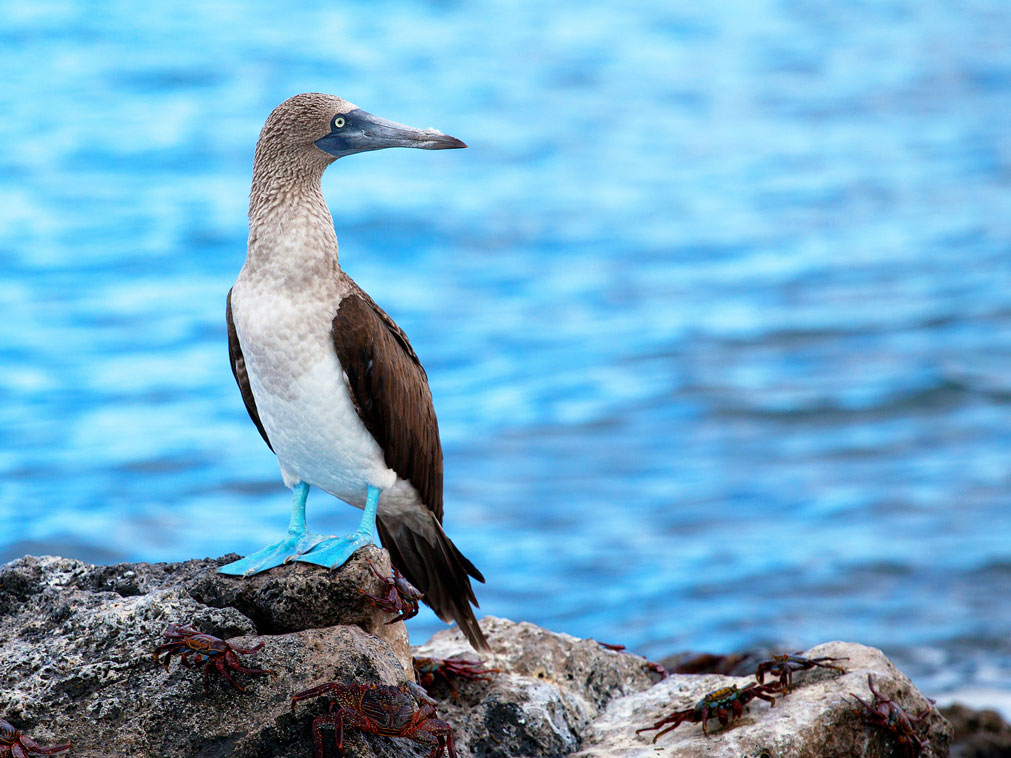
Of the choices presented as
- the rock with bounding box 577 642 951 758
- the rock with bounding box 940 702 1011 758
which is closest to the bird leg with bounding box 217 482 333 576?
the rock with bounding box 577 642 951 758

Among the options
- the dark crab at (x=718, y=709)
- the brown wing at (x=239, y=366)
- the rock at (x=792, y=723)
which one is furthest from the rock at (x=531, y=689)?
the brown wing at (x=239, y=366)

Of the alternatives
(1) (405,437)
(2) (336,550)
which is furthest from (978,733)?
(2) (336,550)

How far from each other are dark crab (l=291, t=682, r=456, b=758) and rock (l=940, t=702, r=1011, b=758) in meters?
4.74

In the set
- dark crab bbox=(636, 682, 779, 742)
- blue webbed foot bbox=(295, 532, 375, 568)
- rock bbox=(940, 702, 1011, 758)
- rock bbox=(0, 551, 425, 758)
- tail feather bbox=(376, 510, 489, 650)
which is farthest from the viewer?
rock bbox=(940, 702, 1011, 758)

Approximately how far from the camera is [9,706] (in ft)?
13.8

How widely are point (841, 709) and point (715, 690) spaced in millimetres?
613

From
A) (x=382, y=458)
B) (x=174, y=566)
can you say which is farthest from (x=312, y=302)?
(x=174, y=566)

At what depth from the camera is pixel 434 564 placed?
5738 mm

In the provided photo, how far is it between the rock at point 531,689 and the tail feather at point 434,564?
215 millimetres

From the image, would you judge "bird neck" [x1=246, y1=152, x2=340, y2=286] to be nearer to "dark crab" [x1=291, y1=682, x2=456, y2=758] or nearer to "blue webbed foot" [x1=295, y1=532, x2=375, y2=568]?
"blue webbed foot" [x1=295, y1=532, x2=375, y2=568]

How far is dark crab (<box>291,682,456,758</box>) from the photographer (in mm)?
4074

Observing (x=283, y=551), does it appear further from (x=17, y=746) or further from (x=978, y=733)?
(x=978, y=733)

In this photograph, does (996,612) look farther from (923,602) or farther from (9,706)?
(9,706)

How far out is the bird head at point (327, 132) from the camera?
5.22 meters
